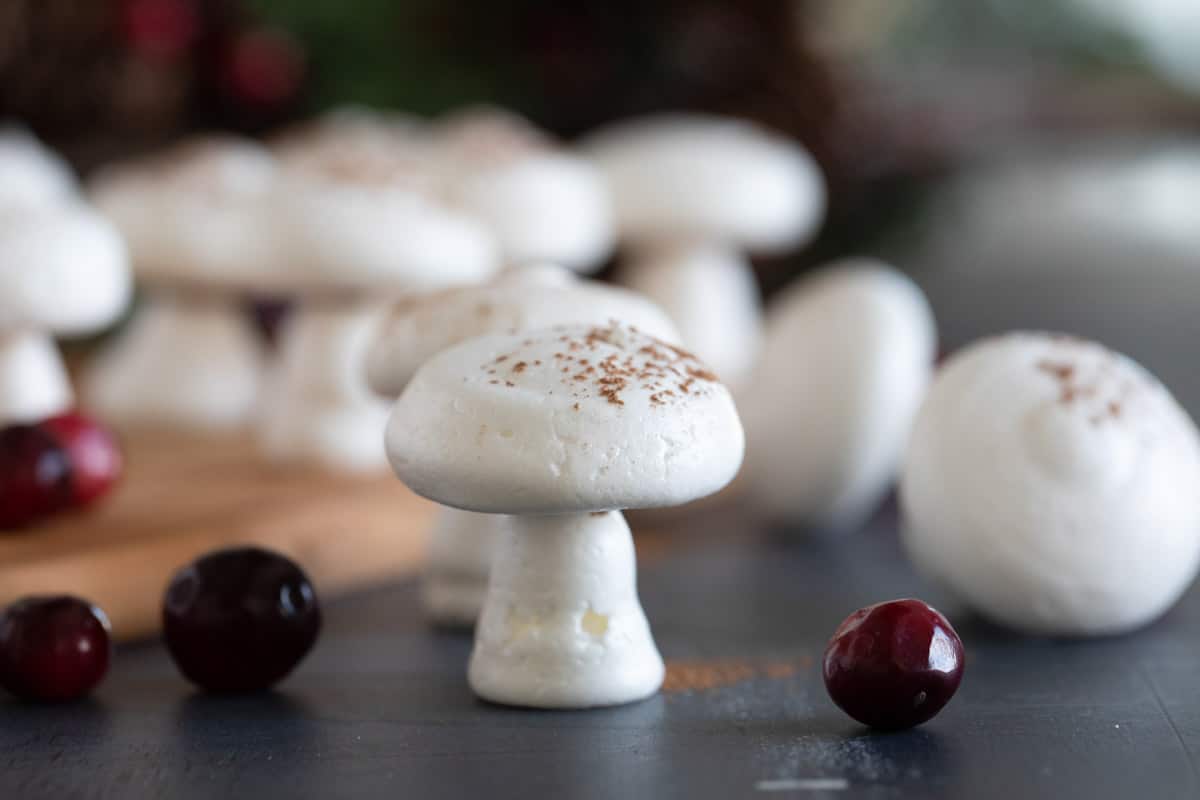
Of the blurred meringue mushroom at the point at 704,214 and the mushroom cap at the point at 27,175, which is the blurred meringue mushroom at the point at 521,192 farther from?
the mushroom cap at the point at 27,175

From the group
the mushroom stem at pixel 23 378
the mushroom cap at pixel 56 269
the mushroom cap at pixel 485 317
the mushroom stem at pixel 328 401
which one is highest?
the mushroom cap at pixel 485 317

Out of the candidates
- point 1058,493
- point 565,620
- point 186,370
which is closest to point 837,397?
point 1058,493

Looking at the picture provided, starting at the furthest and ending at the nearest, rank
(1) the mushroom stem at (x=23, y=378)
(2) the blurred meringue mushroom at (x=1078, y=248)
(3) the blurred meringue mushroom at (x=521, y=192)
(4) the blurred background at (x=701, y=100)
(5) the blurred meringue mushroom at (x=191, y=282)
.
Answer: (4) the blurred background at (x=701, y=100) < (2) the blurred meringue mushroom at (x=1078, y=248) < (3) the blurred meringue mushroom at (x=521, y=192) < (5) the blurred meringue mushroom at (x=191, y=282) < (1) the mushroom stem at (x=23, y=378)

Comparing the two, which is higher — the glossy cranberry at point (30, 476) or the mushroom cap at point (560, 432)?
the mushroom cap at point (560, 432)

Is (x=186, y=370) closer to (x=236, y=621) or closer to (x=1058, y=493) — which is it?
(x=236, y=621)

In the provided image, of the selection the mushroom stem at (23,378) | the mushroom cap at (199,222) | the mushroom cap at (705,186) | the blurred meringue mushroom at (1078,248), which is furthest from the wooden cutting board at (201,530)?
the blurred meringue mushroom at (1078,248)

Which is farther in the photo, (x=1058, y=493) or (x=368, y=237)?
(x=368, y=237)

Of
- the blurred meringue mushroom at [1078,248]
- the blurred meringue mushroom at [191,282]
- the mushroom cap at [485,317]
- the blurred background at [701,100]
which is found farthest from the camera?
the blurred background at [701,100]

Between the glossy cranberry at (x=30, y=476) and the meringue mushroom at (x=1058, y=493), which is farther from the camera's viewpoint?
the glossy cranberry at (x=30, y=476)
